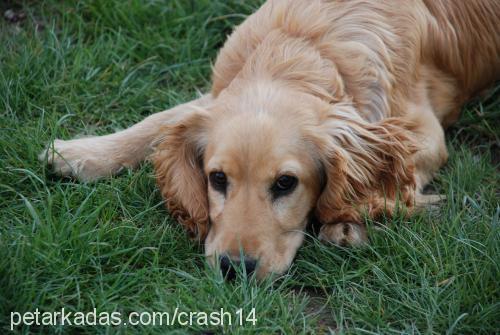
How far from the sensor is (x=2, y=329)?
3.30 m

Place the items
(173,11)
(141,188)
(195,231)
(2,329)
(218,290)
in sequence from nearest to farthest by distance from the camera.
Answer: (2,329) < (218,290) < (195,231) < (141,188) < (173,11)

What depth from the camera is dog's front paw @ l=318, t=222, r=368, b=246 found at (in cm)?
398

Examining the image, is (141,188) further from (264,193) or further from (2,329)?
(2,329)

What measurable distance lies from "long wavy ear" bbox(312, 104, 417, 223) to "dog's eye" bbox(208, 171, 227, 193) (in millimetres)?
500

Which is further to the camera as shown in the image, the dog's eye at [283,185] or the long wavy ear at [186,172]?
the long wavy ear at [186,172]

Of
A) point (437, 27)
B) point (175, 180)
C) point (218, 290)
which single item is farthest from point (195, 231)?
point (437, 27)

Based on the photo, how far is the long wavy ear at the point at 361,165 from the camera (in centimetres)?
394

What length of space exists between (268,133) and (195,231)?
0.73 m

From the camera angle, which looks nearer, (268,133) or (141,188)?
(268,133)

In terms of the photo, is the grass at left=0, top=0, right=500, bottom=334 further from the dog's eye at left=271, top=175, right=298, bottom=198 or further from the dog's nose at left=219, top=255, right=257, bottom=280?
the dog's eye at left=271, top=175, right=298, bottom=198

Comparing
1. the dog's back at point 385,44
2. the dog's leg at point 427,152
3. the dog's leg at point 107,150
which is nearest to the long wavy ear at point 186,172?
the dog's leg at point 107,150

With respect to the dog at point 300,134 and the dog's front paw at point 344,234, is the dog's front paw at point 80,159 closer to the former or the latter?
the dog at point 300,134

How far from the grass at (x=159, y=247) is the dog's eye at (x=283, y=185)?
37cm

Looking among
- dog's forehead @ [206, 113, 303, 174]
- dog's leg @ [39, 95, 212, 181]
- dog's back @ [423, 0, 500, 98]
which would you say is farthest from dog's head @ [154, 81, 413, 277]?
dog's back @ [423, 0, 500, 98]
